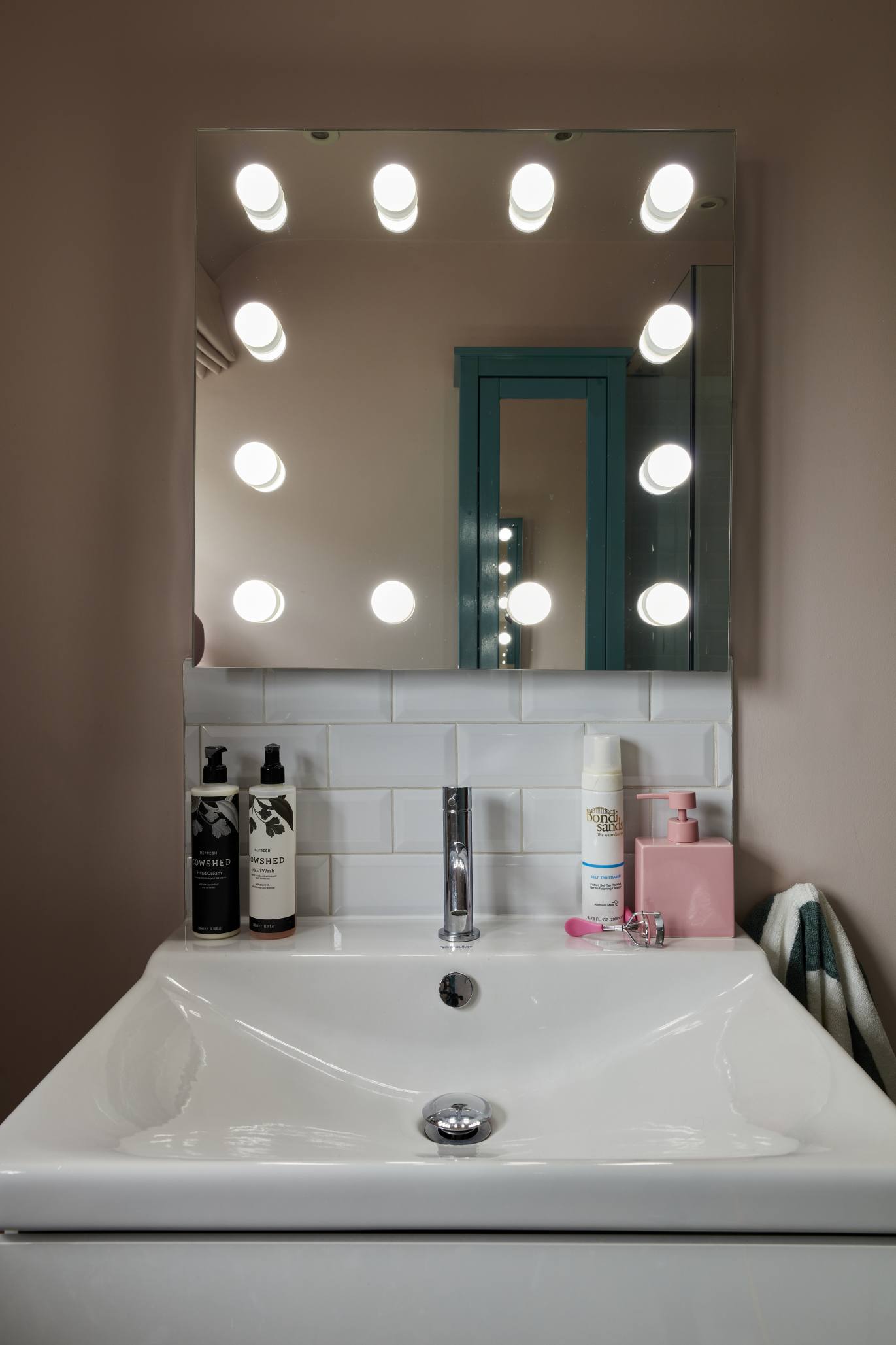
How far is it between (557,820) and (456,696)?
0.19 m

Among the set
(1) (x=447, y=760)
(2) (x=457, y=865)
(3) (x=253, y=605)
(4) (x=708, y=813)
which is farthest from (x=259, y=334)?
(4) (x=708, y=813)

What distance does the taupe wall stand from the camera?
3.33 ft

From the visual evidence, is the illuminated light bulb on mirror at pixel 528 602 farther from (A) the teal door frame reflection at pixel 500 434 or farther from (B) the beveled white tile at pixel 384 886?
(B) the beveled white tile at pixel 384 886

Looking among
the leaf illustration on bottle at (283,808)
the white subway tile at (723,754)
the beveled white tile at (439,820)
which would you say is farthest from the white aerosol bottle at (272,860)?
the white subway tile at (723,754)

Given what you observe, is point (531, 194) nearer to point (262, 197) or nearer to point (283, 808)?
point (262, 197)

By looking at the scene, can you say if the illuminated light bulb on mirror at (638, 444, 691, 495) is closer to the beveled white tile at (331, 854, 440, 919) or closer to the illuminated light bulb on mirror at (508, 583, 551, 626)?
the illuminated light bulb on mirror at (508, 583, 551, 626)

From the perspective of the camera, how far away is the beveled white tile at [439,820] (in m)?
1.01

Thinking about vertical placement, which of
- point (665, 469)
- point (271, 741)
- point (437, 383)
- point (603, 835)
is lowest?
point (603, 835)

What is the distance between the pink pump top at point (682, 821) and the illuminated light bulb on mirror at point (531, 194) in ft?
2.23

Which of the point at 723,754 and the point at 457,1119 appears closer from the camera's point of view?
the point at 457,1119

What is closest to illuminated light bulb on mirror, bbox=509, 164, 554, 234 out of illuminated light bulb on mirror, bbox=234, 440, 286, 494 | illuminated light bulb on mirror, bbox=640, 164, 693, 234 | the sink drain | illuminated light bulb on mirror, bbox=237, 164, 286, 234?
illuminated light bulb on mirror, bbox=640, 164, 693, 234

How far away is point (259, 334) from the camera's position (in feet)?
3.28

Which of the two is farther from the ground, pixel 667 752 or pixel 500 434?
pixel 500 434

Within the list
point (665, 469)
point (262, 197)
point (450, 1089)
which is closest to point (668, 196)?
point (665, 469)
